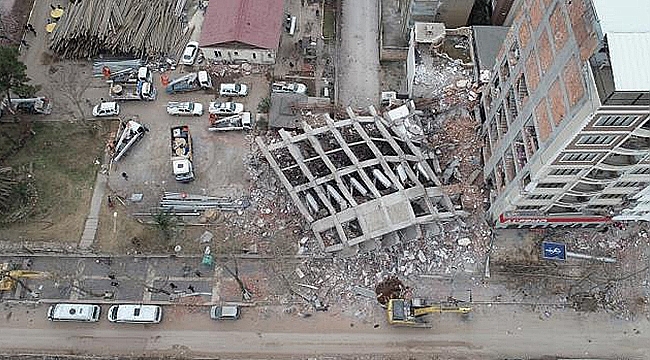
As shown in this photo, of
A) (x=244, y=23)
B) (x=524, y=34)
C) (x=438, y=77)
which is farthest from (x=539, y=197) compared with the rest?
(x=244, y=23)

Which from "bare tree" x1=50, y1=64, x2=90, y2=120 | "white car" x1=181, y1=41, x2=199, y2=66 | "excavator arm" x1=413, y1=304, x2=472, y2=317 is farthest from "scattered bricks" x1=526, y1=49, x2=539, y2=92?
Result: "bare tree" x1=50, y1=64, x2=90, y2=120

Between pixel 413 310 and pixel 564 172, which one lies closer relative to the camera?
pixel 564 172

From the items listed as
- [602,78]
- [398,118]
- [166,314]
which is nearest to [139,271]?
[166,314]

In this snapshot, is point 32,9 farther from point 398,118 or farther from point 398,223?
point 398,223

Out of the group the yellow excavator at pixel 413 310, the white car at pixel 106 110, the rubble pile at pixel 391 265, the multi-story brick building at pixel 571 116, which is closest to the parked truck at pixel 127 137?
the white car at pixel 106 110

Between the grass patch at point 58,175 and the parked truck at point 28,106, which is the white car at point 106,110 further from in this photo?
the parked truck at point 28,106

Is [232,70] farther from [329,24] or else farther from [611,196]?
[611,196]
